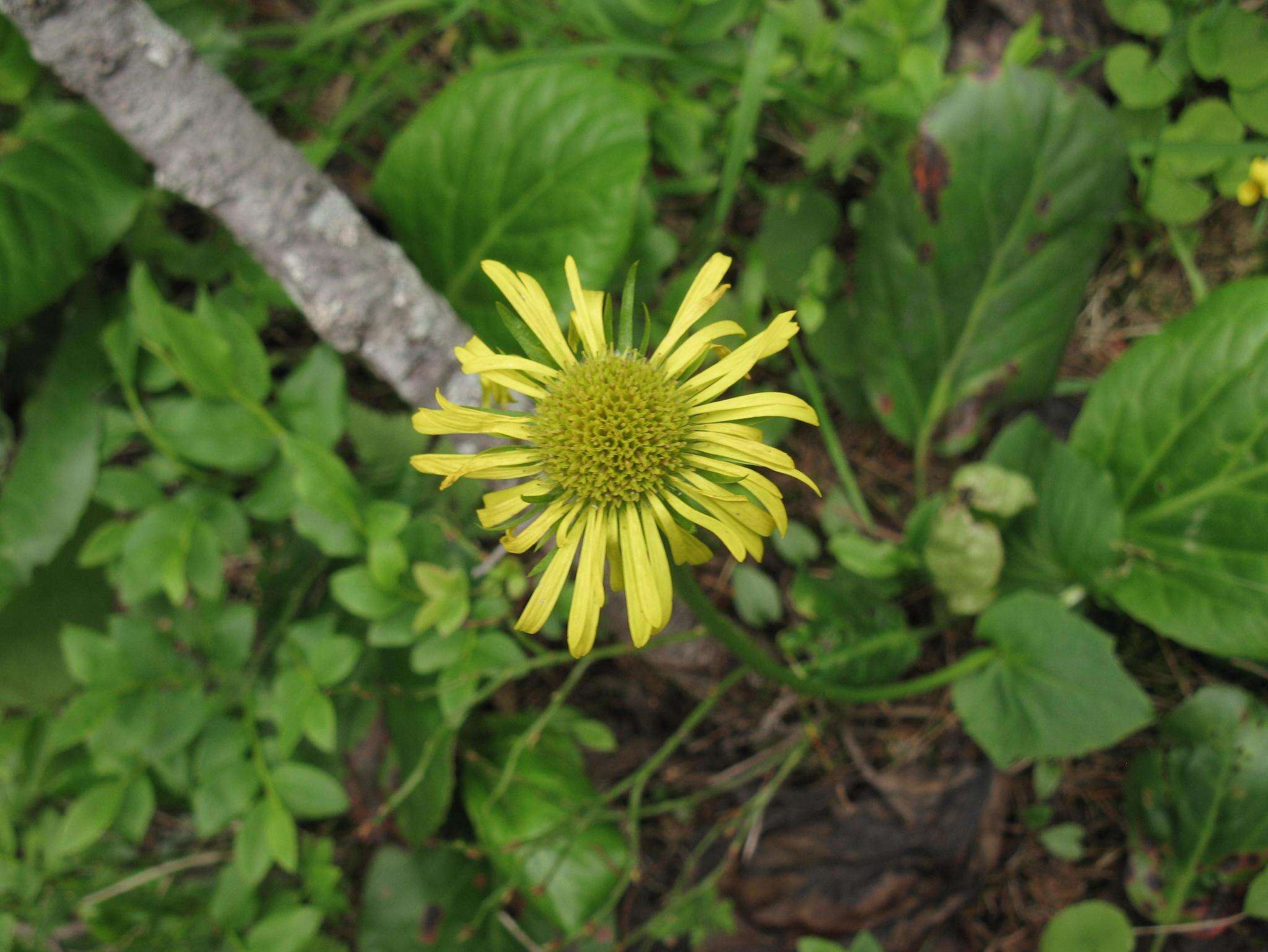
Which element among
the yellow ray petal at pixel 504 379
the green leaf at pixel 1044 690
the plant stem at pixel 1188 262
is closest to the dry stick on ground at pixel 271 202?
the yellow ray petal at pixel 504 379

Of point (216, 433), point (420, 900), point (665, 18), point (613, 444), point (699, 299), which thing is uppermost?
point (665, 18)

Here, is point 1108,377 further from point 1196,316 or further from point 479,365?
point 479,365

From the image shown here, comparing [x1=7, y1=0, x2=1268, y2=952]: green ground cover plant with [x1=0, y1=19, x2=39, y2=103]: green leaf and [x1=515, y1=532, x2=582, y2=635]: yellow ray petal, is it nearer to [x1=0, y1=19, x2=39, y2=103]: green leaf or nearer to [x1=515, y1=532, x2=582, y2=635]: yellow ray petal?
[x1=0, y1=19, x2=39, y2=103]: green leaf

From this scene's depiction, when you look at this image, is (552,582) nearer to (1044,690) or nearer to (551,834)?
(551,834)

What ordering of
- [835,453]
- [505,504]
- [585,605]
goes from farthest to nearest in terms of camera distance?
[835,453], [505,504], [585,605]

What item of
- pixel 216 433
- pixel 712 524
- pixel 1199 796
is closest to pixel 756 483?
pixel 712 524

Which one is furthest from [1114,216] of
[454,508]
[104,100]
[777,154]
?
[104,100]
